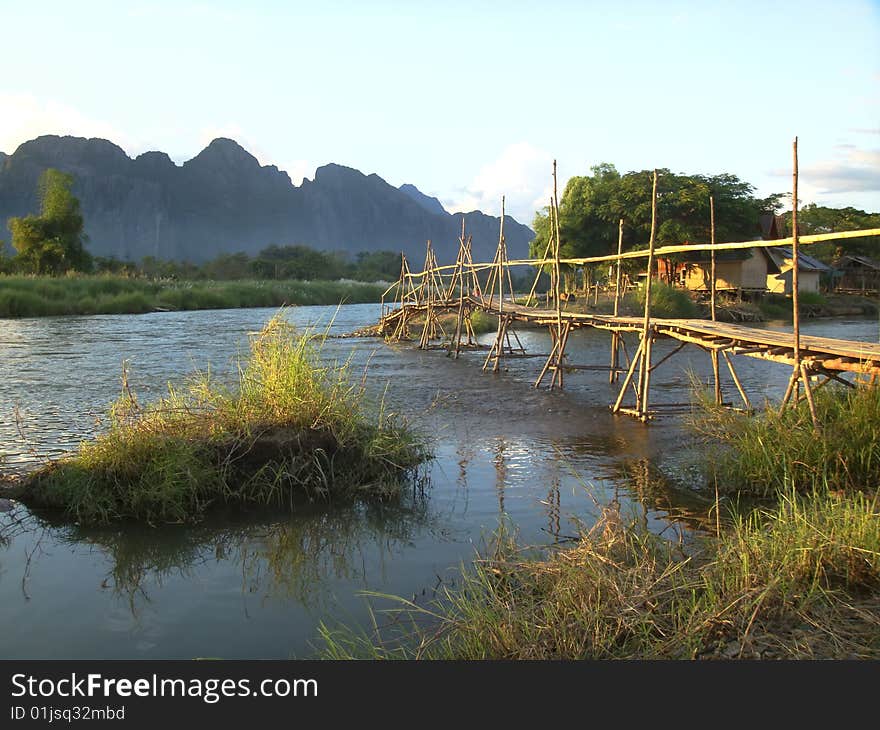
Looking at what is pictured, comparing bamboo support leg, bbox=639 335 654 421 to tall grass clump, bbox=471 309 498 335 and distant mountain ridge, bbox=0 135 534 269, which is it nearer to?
tall grass clump, bbox=471 309 498 335

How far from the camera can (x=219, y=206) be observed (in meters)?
106

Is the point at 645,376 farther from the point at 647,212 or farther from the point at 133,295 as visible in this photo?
the point at 133,295

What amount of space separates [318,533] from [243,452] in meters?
1.10

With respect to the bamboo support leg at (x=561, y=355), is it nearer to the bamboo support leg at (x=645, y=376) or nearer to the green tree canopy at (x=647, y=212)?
the bamboo support leg at (x=645, y=376)

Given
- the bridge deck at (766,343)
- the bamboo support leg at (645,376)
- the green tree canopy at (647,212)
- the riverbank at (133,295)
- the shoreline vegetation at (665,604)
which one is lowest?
the shoreline vegetation at (665,604)

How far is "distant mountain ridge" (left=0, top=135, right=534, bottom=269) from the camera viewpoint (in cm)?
9381

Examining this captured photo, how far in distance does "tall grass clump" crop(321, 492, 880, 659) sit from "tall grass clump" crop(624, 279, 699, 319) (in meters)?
20.5

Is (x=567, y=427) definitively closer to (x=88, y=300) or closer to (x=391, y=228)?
(x=88, y=300)

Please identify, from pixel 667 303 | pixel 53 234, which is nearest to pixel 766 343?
pixel 667 303

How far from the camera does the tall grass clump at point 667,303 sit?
24297 mm

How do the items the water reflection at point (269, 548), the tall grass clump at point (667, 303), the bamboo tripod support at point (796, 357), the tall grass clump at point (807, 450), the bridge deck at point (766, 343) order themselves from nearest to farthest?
the water reflection at point (269, 548) → the tall grass clump at point (807, 450) → the bamboo tripod support at point (796, 357) → the bridge deck at point (766, 343) → the tall grass clump at point (667, 303)

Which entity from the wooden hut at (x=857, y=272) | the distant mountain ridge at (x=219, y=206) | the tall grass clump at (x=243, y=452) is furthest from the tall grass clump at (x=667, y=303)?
the distant mountain ridge at (x=219, y=206)

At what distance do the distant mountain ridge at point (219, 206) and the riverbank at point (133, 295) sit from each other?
4638 cm

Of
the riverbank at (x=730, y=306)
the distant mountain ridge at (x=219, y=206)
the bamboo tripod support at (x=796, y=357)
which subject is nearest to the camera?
the bamboo tripod support at (x=796, y=357)
